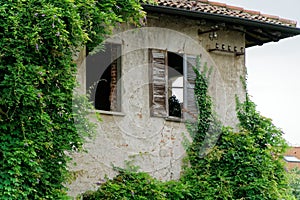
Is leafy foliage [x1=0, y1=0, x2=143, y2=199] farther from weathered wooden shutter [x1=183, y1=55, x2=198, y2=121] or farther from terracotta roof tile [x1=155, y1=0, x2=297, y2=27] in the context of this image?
weathered wooden shutter [x1=183, y1=55, x2=198, y2=121]

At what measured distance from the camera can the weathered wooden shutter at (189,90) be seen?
66.3 ft

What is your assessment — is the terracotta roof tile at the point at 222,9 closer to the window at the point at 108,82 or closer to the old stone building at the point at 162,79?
the old stone building at the point at 162,79

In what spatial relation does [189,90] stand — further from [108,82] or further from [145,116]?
[108,82]

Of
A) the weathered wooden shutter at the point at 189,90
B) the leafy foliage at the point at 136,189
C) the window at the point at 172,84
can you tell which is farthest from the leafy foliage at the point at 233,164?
the leafy foliage at the point at 136,189

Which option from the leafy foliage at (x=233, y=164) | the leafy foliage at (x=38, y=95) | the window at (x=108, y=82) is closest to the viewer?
the leafy foliage at (x=38, y=95)

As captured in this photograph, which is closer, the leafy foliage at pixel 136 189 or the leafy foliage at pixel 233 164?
the leafy foliage at pixel 136 189

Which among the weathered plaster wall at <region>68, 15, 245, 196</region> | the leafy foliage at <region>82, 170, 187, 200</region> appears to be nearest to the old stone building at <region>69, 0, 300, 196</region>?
the weathered plaster wall at <region>68, 15, 245, 196</region>

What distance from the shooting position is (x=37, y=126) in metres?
15.7

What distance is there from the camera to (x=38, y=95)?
15.5 metres

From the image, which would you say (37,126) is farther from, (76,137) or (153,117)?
(153,117)

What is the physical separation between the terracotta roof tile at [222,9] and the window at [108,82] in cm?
149

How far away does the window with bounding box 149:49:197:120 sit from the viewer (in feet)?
64.4

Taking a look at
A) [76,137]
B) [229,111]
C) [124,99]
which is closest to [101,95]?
[124,99]

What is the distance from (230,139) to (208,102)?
977 millimetres
